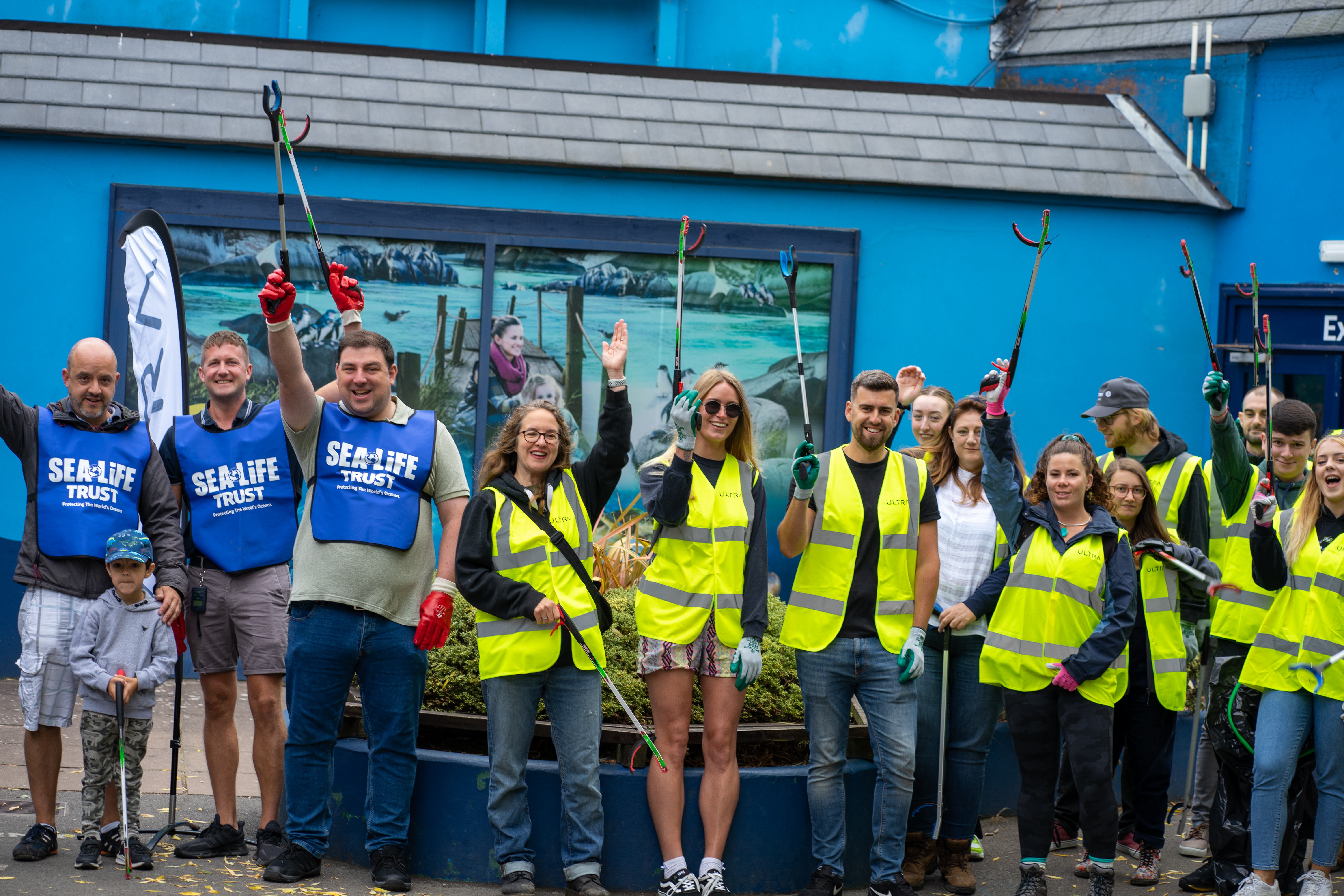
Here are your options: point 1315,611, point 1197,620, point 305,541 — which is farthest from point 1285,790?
point 305,541

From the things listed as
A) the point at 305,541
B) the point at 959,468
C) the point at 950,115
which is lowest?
the point at 305,541

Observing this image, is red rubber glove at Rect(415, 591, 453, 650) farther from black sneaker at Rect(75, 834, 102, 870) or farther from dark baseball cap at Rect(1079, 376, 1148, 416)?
dark baseball cap at Rect(1079, 376, 1148, 416)

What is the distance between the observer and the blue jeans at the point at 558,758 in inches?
199

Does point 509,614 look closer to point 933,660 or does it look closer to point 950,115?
point 933,660

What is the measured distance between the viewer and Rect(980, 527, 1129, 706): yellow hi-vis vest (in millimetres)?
5246

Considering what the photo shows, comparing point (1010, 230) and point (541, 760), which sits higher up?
point (1010, 230)

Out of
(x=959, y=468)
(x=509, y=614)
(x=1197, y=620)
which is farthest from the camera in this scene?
(x=1197, y=620)

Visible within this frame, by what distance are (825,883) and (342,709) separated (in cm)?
191

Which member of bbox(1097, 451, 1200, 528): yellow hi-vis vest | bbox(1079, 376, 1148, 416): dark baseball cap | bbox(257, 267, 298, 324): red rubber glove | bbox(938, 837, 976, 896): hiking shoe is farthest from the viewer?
bbox(1097, 451, 1200, 528): yellow hi-vis vest

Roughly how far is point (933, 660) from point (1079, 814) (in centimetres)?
103

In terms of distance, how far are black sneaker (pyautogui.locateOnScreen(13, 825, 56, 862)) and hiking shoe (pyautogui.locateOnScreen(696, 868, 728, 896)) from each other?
2440 millimetres

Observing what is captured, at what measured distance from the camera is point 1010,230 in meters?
9.16

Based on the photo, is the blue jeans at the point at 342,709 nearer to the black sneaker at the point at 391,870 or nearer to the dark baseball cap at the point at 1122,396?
Result: the black sneaker at the point at 391,870

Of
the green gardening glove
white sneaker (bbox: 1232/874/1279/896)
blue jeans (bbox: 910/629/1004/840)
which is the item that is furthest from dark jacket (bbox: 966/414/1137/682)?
white sneaker (bbox: 1232/874/1279/896)
